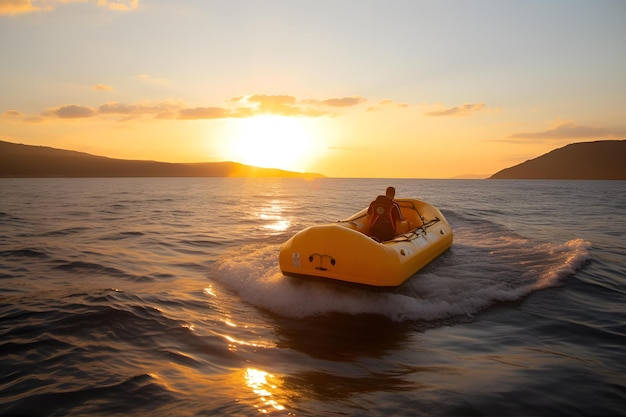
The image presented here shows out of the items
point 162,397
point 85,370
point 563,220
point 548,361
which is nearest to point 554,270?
point 548,361

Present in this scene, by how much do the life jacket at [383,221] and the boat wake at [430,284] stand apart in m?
1.08

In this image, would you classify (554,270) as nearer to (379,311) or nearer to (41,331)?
(379,311)

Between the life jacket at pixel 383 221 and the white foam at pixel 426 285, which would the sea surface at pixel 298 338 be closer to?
the white foam at pixel 426 285

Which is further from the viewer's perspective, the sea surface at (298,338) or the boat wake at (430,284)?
the boat wake at (430,284)

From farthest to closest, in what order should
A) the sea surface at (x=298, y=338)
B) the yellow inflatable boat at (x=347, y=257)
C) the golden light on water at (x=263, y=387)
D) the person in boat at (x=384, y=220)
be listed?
the person in boat at (x=384, y=220) → the yellow inflatable boat at (x=347, y=257) → the sea surface at (x=298, y=338) → the golden light on water at (x=263, y=387)

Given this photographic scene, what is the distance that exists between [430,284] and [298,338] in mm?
3250

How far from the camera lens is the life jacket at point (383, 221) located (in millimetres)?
8594

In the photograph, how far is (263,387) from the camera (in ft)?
11.7

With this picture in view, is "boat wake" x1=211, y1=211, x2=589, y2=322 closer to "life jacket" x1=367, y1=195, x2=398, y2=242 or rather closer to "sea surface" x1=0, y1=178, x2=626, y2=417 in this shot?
"sea surface" x1=0, y1=178, x2=626, y2=417

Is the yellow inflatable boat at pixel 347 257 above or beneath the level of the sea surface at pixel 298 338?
above

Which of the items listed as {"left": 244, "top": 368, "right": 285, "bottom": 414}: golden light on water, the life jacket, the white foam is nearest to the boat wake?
the white foam

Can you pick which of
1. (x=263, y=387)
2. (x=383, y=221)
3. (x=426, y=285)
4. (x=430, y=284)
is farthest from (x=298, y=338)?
(x=383, y=221)

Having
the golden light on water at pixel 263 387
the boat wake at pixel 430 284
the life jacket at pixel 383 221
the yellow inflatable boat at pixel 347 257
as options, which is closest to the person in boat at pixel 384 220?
Result: the life jacket at pixel 383 221

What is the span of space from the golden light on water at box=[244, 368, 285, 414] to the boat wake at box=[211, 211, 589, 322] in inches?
72.7
